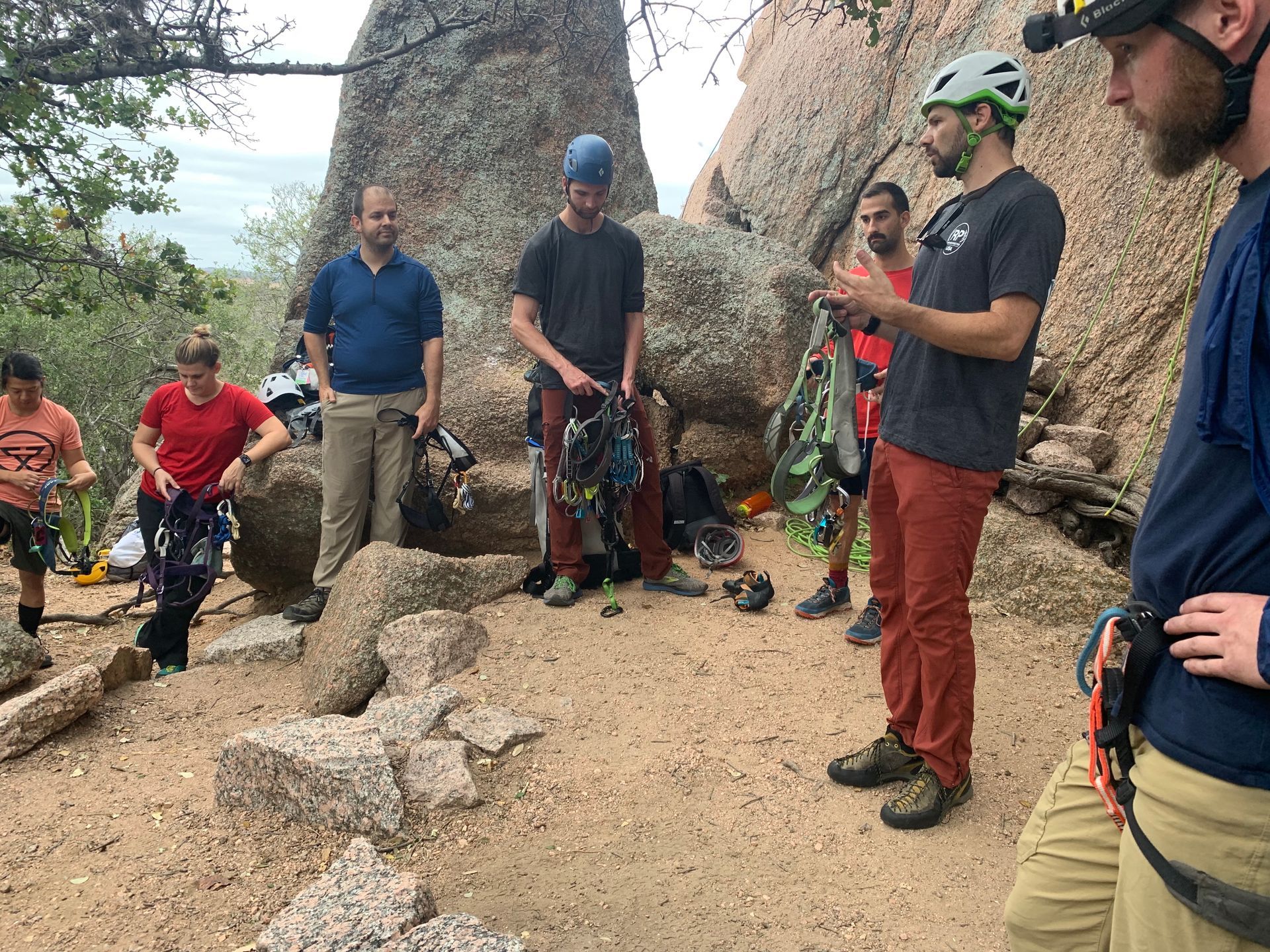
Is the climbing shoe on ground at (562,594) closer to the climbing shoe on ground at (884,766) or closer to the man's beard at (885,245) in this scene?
the climbing shoe on ground at (884,766)

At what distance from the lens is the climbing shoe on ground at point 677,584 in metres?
5.11

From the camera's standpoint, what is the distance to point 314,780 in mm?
3123

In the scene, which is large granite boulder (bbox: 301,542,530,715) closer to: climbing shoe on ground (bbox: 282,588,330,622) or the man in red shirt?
climbing shoe on ground (bbox: 282,588,330,622)

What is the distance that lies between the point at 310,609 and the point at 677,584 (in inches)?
92.4

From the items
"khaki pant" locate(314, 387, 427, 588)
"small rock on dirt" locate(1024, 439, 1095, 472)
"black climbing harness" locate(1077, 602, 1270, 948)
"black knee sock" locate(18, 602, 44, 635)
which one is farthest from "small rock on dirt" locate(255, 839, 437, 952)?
"black knee sock" locate(18, 602, 44, 635)

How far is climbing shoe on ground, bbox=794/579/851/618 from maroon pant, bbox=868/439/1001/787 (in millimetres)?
1704

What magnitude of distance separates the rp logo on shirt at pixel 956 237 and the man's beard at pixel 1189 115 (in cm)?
124

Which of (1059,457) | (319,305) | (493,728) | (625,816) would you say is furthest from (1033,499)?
(319,305)

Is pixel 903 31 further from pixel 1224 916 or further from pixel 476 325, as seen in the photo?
pixel 1224 916

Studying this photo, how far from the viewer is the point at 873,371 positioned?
425 centimetres

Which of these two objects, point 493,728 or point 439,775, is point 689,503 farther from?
point 439,775

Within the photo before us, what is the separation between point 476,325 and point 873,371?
165 inches

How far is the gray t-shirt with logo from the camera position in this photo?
8.17 feet

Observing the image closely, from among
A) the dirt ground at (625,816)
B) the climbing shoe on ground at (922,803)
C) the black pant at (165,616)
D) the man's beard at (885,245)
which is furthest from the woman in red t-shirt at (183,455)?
the climbing shoe on ground at (922,803)
